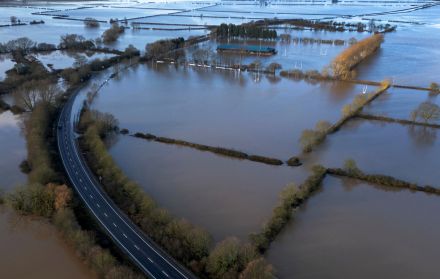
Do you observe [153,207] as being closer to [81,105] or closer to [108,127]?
[108,127]

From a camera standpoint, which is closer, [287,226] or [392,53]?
[287,226]

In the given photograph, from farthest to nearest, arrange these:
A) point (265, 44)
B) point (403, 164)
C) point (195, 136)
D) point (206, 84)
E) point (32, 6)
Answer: point (32, 6) → point (265, 44) → point (206, 84) → point (195, 136) → point (403, 164)

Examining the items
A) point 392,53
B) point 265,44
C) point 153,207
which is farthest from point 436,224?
point 265,44

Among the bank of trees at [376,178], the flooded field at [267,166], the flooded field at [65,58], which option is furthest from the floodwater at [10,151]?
the bank of trees at [376,178]

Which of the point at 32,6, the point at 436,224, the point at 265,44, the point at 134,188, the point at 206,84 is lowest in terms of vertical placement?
the point at 436,224

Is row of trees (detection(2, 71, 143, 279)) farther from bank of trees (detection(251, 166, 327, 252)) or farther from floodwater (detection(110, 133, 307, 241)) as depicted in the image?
bank of trees (detection(251, 166, 327, 252))

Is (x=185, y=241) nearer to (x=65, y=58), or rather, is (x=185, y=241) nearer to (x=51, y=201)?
(x=51, y=201)

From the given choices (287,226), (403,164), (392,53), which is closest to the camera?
(287,226)
